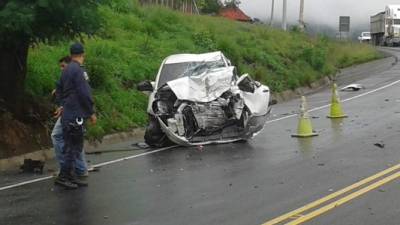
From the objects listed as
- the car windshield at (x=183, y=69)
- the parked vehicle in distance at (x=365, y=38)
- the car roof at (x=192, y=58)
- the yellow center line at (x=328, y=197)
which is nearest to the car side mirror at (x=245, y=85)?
the car windshield at (x=183, y=69)

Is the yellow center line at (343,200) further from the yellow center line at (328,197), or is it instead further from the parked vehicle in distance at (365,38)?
the parked vehicle in distance at (365,38)

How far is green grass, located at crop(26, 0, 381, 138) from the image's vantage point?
1670cm

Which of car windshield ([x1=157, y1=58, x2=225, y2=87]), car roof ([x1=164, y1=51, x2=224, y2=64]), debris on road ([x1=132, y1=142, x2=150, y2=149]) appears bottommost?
debris on road ([x1=132, y1=142, x2=150, y2=149])

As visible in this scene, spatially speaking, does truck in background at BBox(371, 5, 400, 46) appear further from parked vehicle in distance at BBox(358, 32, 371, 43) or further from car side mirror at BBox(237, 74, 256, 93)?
car side mirror at BBox(237, 74, 256, 93)

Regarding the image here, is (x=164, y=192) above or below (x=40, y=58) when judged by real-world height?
below

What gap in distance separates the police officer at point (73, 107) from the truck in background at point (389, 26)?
58.1 metres

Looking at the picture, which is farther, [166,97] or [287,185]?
[166,97]

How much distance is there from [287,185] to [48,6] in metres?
5.08

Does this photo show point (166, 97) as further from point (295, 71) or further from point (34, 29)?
point (295, 71)

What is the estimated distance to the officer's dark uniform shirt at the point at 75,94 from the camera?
9.50 m

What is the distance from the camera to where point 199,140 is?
13766 millimetres

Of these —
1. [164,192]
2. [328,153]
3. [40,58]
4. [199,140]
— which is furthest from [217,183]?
[40,58]

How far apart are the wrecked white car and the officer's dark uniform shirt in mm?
3934

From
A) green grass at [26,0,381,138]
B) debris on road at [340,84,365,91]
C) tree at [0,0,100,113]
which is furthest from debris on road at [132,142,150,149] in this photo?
debris on road at [340,84,365,91]
